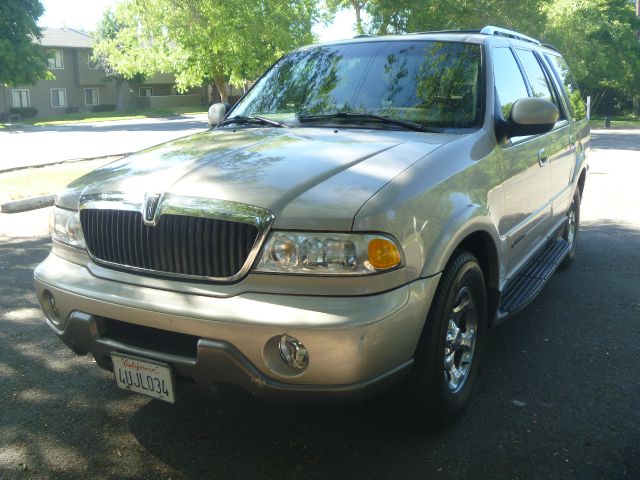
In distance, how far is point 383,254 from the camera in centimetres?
267

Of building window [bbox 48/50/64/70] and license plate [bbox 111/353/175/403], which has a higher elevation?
building window [bbox 48/50/64/70]

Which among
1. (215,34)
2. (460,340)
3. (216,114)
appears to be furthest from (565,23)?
(460,340)

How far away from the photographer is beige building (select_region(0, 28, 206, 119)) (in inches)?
2148

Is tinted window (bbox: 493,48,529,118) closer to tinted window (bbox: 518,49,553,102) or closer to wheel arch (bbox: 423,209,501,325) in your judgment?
tinted window (bbox: 518,49,553,102)

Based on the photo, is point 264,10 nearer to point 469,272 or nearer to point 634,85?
point 469,272

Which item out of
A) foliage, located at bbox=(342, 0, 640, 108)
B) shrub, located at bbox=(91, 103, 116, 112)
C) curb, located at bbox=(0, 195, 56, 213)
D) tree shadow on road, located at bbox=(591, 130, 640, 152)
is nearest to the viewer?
curb, located at bbox=(0, 195, 56, 213)

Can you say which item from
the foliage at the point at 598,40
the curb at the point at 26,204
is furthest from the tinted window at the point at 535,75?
the foliage at the point at 598,40

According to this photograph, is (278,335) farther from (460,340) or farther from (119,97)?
(119,97)

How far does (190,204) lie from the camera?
279cm

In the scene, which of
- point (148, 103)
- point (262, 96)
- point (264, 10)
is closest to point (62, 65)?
point (148, 103)

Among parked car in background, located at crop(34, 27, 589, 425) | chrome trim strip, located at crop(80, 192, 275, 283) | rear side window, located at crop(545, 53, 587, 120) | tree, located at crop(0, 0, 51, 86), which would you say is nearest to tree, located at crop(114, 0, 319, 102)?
rear side window, located at crop(545, 53, 587, 120)

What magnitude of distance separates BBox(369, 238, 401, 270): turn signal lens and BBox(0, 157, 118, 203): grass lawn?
874 centimetres

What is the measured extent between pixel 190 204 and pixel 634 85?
4668 cm

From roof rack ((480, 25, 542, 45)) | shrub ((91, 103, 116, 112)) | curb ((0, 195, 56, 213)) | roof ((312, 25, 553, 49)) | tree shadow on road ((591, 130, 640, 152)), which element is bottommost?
curb ((0, 195, 56, 213))
